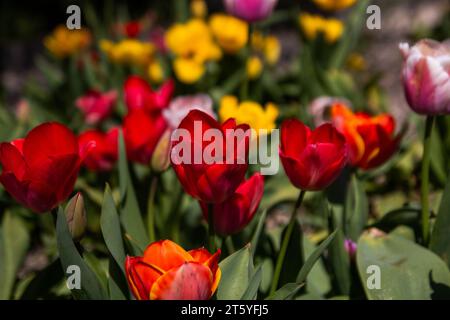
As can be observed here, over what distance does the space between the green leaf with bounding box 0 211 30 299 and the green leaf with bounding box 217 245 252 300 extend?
539mm

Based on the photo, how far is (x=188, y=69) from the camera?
2242 mm

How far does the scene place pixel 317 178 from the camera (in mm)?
1135

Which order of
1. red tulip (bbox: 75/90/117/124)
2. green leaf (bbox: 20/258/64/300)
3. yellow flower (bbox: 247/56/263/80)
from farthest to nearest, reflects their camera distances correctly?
yellow flower (bbox: 247/56/263/80), red tulip (bbox: 75/90/117/124), green leaf (bbox: 20/258/64/300)

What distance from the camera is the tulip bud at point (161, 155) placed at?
4.49 feet

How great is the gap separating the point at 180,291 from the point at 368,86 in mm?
1778

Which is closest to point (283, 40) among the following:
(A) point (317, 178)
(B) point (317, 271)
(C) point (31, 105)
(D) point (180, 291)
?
(C) point (31, 105)

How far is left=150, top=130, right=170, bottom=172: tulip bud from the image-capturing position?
1.37 metres

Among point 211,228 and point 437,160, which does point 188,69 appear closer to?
point 437,160

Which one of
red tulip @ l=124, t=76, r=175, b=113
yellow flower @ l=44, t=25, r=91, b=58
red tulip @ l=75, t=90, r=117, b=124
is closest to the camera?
red tulip @ l=124, t=76, r=175, b=113

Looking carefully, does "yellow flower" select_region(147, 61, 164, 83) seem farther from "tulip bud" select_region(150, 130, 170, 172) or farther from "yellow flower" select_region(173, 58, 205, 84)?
"tulip bud" select_region(150, 130, 170, 172)

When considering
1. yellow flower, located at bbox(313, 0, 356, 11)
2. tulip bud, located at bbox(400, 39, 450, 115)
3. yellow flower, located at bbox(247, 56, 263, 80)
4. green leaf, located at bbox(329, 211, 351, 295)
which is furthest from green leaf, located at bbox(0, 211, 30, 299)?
yellow flower, located at bbox(313, 0, 356, 11)

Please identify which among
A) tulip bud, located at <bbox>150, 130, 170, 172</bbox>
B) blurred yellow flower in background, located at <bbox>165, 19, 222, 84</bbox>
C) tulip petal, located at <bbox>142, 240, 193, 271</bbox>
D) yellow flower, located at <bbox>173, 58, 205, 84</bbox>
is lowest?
tulip petal, located at <bbox>142, 240, 193, 271</bbox>

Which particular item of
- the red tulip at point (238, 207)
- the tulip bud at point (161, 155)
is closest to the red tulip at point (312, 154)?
the red tulip at point (238, 207)

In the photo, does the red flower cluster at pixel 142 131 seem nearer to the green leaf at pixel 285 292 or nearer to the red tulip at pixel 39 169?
the red tulip at pixel 39 169
